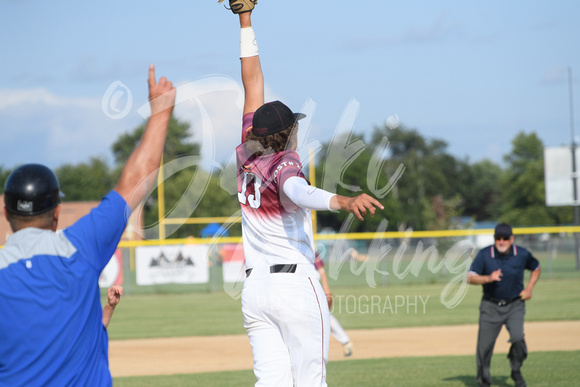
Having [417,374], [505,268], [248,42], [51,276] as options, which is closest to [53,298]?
[51,276]

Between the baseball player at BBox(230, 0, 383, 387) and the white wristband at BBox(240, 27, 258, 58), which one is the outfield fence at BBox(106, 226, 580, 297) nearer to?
the white wristband at BBox(240, 27, 258, 58)

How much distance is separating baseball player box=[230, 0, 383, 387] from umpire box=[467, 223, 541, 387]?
4809mm

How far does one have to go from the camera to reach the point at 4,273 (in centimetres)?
258

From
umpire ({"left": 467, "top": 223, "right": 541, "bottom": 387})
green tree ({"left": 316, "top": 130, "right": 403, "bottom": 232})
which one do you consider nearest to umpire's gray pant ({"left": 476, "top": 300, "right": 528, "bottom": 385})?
umpire ({"left": 467, "top": 223, "right": 541, "bottom": 387})

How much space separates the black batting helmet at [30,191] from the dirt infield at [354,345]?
8817 millimetres

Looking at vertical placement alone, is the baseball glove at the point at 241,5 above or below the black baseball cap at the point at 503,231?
above

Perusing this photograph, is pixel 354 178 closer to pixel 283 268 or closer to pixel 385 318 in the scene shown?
pixel 385 318

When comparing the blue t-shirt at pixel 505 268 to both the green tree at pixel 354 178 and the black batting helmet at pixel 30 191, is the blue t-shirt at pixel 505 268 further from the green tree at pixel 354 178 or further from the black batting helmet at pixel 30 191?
the black batting helmet at pixel 30 191

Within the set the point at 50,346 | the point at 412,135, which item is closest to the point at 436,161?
the point at 412,135

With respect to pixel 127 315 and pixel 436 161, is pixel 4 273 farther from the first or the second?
pixel 436 161

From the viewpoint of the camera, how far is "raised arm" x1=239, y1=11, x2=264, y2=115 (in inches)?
206

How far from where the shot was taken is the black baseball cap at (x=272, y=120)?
173 inches

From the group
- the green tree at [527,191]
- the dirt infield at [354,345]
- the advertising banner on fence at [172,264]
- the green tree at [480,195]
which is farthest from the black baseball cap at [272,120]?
the green tree at [480,195]

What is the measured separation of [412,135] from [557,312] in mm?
78554
